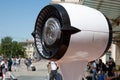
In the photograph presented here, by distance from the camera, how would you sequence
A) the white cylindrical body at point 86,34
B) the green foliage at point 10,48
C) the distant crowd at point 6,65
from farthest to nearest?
the green foliage at point 10,48 → the distant crowd at point 6,65 → the white cylindrical body at point 86,34

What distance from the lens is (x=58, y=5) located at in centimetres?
376

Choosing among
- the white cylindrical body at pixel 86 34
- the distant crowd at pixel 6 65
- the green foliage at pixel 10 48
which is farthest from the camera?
the green foliage at pixel 10 48

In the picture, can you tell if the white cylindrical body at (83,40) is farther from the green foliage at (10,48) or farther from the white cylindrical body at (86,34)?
the green foliage at (10,48)

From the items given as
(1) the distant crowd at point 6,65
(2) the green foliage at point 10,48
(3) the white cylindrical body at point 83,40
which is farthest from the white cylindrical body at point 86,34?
(2) the green foliage at point 10,48

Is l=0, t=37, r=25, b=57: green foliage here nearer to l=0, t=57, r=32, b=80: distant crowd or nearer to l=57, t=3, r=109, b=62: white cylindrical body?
l=0, t=57, r=32, b=80: distant crowd

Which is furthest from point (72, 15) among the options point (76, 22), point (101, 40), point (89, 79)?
point (89, 79)

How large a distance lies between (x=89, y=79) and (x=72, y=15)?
12565 millimetres

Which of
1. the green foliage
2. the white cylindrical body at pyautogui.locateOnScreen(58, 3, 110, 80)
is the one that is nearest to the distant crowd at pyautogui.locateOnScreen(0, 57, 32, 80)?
the white cylindrical body at pyautogui.locateOnScreen(58, 3, 110, 80)

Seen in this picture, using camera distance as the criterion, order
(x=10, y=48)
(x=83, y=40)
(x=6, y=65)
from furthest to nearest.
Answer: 1. (x=10, y=48)
2. (x=6, y=65)
3. (x=83, y=40)

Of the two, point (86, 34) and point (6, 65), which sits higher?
point (86, 34)

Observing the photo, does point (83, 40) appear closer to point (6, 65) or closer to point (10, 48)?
point (6, 65)

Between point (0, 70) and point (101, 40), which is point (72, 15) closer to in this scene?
point (101, 40)

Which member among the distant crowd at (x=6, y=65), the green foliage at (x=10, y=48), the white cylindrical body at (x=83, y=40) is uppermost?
the green foliage at (x=10, y=48)

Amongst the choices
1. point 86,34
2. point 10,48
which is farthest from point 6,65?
point 10,48
